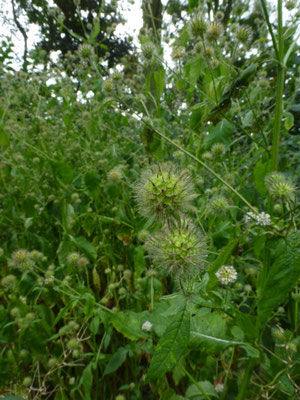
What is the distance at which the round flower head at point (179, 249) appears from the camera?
95cm

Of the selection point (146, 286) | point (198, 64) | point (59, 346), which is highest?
point (198, 64)

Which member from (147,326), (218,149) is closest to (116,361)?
(147,326)

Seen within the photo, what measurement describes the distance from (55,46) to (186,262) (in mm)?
10435

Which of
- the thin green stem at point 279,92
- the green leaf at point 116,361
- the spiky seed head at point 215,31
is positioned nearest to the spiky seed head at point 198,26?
the spiky seed head at point 215,31

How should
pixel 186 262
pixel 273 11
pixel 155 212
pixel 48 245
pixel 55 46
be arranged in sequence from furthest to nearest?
pixel 55 46
pixel 48 245
pixel 273 11
pixel 155 212
pixel 186 262

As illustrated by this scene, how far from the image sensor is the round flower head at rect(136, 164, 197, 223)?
1.03 m

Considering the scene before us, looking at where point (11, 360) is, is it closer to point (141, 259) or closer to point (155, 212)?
point (141, 259)

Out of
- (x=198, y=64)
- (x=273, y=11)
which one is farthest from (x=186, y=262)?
(x=273, y=11)

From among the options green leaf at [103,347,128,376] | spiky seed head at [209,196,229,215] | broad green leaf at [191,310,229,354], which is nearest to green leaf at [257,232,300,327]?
broad green leaf at [191,310,229,354]

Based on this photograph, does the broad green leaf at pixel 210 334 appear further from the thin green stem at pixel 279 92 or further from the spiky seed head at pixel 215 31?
the spiky seed head at pixel 215 31

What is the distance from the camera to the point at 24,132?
2.65 m

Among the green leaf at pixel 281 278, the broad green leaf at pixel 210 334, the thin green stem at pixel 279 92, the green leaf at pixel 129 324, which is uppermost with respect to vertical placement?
the thin green stem at pixel 279 92

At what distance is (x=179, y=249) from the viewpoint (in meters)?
0.97

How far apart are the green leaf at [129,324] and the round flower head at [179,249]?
477 mm
